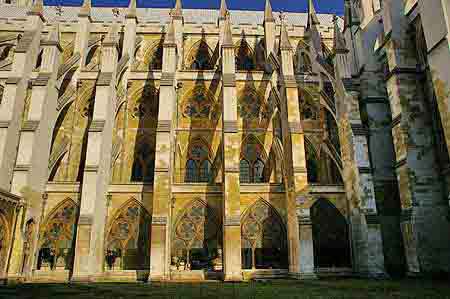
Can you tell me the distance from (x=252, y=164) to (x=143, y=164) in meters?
6.97

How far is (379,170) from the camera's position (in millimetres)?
19812

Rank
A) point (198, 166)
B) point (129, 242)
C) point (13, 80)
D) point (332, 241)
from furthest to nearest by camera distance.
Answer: point (198, 166)
point (13, 80)
point (332, 241)
point (129, 242)

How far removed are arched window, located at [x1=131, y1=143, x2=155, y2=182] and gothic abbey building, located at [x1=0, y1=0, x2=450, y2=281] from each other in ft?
0.23

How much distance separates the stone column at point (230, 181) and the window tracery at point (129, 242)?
4.49 meters

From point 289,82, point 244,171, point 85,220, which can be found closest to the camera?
point 85,220

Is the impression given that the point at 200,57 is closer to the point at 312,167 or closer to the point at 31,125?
the point at 312,167

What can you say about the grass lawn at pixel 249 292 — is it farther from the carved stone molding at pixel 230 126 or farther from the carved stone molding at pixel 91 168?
the carved stone molding at pixel 230 126

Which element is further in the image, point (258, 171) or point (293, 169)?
point (258, 171)

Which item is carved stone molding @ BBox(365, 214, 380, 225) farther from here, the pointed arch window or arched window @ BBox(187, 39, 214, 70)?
arched window @ BBox(187, 39, 214, 70)

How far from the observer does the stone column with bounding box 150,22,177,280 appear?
1680cm

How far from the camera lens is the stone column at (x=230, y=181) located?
16797mm

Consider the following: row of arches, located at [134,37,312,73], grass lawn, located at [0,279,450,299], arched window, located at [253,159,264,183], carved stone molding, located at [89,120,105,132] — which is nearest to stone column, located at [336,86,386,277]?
arched window, located at [253,159,264,183]

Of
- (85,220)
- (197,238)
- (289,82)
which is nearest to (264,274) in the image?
(197,238)

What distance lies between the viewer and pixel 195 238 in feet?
62.2
